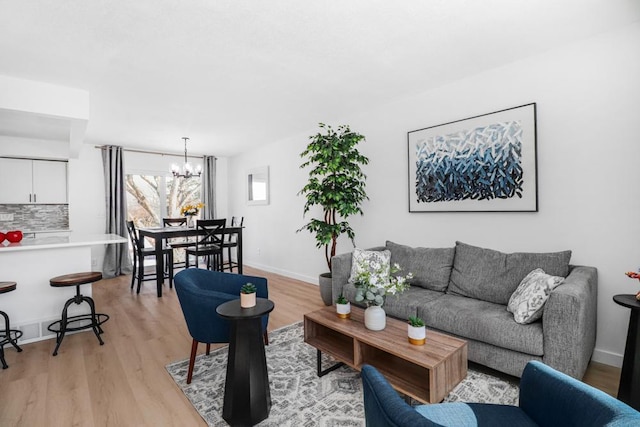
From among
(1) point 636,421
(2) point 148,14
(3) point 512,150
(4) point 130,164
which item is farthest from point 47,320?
(3) point 512,150

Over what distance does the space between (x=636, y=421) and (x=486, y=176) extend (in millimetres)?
2460

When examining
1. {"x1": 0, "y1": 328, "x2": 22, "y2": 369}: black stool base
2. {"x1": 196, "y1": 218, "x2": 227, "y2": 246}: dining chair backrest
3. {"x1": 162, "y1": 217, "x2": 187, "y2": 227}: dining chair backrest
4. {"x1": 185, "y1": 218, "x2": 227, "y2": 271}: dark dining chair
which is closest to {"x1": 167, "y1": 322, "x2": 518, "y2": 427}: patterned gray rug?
{"x1": 0, "y1": 328, "x2": 22, "y2": 369}: black stool base

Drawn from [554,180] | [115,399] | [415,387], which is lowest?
[115,399]

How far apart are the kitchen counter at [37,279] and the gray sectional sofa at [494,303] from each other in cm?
276

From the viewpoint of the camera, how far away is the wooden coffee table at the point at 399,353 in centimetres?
169

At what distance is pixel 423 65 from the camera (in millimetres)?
2869

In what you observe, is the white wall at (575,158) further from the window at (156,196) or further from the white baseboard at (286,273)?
the window at (156,196)

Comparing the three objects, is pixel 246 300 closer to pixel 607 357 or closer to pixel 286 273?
pixel 607 357

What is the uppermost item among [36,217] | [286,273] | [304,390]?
[36,217]

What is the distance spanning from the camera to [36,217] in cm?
532

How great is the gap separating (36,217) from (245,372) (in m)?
5.73

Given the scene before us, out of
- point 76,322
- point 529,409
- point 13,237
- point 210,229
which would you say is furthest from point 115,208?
point 529,409

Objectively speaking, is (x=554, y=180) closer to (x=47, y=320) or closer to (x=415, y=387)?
(x=415, y=387)

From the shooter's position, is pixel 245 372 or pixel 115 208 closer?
pixel 245 372
